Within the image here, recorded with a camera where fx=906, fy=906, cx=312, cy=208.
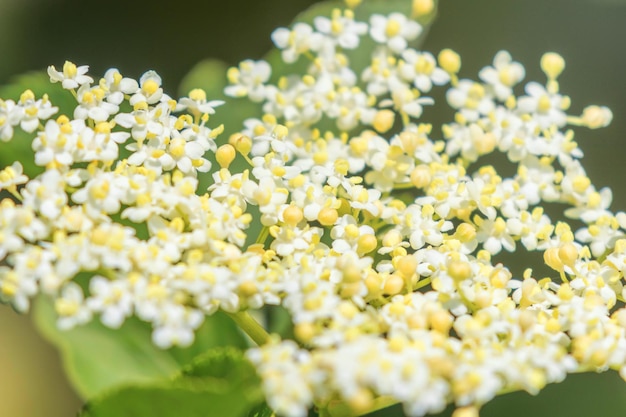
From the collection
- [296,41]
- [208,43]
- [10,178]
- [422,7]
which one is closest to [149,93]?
[10,178]

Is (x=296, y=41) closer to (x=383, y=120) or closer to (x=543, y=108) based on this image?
(x=383, y=120)

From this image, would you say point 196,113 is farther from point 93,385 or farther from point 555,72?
point 555,72

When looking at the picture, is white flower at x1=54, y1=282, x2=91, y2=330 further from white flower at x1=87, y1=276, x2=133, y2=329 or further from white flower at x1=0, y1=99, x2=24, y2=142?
white flower at x1=0, y1=99, x2=24, y2=142

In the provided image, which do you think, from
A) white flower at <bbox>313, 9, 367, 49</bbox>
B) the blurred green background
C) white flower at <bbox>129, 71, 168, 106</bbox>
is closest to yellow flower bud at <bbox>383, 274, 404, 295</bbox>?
white flower at <bbox>129, 71, 168, 106</bbox>

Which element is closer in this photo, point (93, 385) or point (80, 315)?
point (80, 315)

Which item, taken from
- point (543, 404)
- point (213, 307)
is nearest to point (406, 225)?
point (213, 307)

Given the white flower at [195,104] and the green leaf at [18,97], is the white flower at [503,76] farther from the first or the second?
the green leaf at [18,97]
